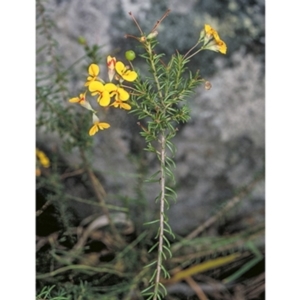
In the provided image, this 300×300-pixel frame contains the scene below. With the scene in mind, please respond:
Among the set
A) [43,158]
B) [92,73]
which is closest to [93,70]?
[92,73]

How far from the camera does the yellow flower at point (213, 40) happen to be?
94cm

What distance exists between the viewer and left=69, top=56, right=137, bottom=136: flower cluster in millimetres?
908

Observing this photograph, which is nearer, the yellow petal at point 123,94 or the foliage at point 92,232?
the yellow petal at point 123,94

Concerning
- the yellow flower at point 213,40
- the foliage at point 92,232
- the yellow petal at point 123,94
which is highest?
the yellow flower at point 213,40

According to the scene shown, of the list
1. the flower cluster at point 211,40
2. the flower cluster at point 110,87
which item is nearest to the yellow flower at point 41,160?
the flower cluster at point 110,87

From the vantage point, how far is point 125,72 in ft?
2.99

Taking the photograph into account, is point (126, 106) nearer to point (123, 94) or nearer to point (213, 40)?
point (123, 94)

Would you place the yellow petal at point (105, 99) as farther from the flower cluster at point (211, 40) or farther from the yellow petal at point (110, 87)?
the flower cluster at point (211, 40)

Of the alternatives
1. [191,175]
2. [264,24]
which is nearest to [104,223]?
[191,175]

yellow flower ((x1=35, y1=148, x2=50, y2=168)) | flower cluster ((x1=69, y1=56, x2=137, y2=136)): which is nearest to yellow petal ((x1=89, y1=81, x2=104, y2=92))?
flower cluster ((x1=69, y1=56, x2=137, y2=136))

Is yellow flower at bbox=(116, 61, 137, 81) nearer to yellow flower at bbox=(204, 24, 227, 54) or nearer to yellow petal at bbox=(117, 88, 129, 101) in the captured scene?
yellow petal at bbox=(117, 88, 129, 101)

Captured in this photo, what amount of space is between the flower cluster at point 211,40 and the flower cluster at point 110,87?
0.41 ft

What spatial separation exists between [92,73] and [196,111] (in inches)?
7.4
